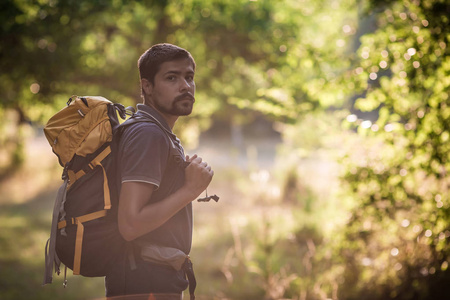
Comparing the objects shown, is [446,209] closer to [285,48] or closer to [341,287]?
[341,287]

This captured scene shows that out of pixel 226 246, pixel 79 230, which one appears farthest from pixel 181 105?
pixel 226 246

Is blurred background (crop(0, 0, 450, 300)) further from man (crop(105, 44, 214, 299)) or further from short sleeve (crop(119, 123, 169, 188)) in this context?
short sleeve (crop(119, 123, 169, 188))

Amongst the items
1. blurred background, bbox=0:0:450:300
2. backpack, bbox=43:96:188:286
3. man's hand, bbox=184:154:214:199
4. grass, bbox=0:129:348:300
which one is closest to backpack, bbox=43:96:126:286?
backpack, bbox=43:96:188:286

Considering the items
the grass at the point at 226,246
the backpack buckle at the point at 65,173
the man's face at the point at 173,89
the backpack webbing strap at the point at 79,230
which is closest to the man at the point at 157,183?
the man's face at the point at 173,89

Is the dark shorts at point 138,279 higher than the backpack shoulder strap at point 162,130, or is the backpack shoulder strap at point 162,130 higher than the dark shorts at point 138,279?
the backpack shoulder strap at point 162,130

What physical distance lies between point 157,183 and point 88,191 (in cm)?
31

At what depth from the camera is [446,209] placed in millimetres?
4020

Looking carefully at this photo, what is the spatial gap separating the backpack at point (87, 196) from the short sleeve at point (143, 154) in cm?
10

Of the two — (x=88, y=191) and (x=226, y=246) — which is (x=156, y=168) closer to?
(x=88, y=191)

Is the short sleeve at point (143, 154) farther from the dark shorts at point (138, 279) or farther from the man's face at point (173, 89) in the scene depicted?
the dark shorts at point (138, 279)

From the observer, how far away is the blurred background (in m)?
4.27

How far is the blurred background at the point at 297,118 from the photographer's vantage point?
4.27 meters

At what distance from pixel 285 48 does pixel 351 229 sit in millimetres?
2298

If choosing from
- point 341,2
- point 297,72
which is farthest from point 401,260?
point 341,2
